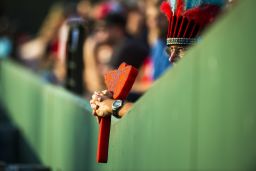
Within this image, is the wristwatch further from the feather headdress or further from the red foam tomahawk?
the feather headdress

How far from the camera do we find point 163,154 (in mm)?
3848

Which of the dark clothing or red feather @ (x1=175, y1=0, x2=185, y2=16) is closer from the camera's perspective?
red feather @ (x1=175, y1=0, x2=185, y2=16)

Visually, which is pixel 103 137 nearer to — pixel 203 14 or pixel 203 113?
pixel 203 14

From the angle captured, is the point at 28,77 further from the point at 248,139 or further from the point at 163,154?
the point at 248,139

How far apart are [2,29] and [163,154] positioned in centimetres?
2112

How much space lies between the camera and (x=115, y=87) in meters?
5.06

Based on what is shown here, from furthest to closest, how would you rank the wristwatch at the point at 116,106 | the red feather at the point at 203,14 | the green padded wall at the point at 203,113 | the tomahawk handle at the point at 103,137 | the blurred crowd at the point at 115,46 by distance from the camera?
the blurred crowd at the point at 115,46, the tomahawk handle at the point at 103,137, the wristwatch at the point at 116,106, the red feather at the point at 203,14, the green padded wall at the point at 203,113

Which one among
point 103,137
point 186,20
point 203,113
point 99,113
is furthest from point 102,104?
point 203,113

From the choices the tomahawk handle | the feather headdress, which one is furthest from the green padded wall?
the feather headdress

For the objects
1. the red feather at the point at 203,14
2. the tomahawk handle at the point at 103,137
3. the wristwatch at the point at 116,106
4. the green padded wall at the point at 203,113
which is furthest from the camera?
the tomahawk handle at the point at 103,137

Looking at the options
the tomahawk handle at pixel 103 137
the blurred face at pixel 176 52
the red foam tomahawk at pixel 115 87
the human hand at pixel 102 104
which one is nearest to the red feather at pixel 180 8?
the blurred face at pixel 176 52

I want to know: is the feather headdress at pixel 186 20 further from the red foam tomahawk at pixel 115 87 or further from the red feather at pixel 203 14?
the red foam tomahawk at pixel 115 87

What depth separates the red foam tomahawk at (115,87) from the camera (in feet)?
16.0

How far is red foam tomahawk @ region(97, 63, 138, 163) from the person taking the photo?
487 cm
